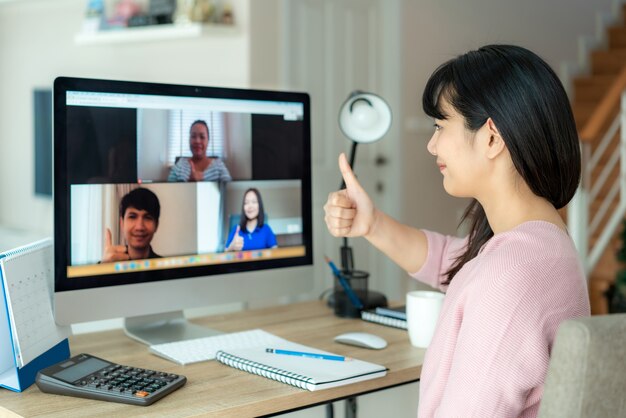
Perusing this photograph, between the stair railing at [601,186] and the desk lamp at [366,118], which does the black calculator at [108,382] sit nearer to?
the desk lamp at [366,118]

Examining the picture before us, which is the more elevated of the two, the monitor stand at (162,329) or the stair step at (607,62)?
the stair step at (607,62)

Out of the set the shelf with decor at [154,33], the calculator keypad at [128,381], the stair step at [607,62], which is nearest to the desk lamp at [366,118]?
the calculator keypad at [128,381]

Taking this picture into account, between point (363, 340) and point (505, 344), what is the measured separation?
1.88 feet

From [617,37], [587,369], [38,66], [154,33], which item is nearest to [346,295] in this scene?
[587,369]

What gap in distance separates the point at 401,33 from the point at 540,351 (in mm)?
3421

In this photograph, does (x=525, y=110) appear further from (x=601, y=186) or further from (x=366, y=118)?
(x=601, y=186)

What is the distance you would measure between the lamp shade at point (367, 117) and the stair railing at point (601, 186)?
192 cm

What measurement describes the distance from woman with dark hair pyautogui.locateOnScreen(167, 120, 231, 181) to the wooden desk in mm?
359

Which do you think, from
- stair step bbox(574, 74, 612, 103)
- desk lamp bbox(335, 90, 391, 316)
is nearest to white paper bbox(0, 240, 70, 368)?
desk lamp bbox(335, 90, 391, 316)

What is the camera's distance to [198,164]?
1.74 metres

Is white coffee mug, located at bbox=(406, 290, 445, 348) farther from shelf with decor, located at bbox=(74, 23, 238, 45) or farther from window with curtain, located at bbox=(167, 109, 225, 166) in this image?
shelf with decor, located at bbox=(74, 23, 238, 45)

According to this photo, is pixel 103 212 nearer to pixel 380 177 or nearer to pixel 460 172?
pixel 460 172

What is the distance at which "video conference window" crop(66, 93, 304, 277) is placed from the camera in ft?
5.26

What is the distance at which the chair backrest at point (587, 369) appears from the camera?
96 cm
